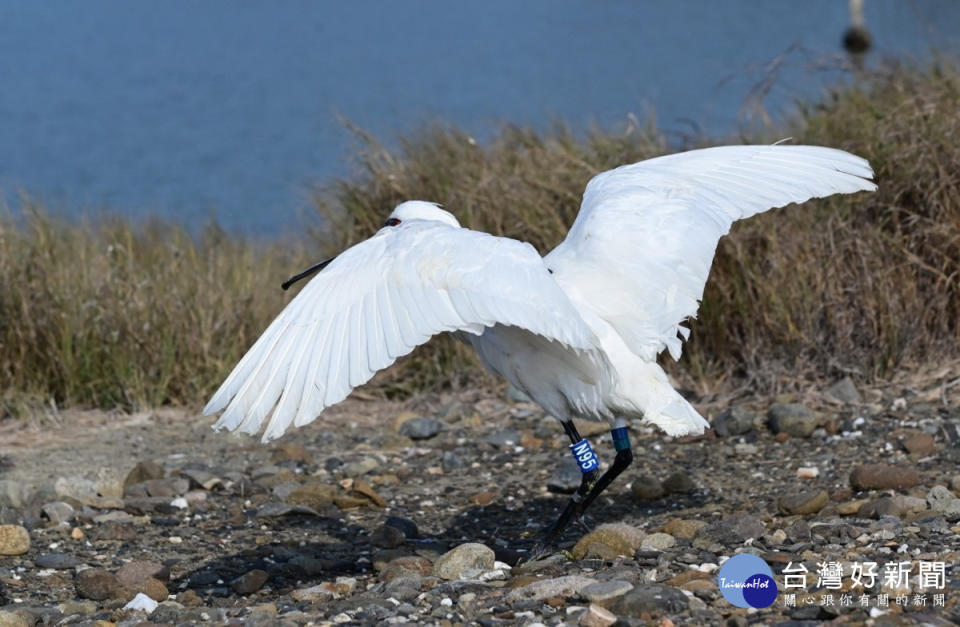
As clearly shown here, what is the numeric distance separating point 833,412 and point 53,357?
4415mm

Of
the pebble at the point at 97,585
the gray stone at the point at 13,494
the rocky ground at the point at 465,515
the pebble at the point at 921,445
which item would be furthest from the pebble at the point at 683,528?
the gray stone at the point at 13,494

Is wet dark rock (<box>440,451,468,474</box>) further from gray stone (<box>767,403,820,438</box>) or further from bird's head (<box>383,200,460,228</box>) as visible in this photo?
bird's head (<box>383,200,460,228</box>)

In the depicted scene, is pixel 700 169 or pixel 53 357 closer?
pixel 700 169

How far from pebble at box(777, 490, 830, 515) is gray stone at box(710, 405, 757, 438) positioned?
147cm

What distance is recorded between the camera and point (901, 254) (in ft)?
24.0

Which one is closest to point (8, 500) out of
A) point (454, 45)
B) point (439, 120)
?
point (439, 120)

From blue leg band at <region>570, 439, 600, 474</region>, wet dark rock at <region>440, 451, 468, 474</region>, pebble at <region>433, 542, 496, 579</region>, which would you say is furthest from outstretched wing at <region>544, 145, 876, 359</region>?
wet dark rock at <region>440, 451, 468, 474</region>

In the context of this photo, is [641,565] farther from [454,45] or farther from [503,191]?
[454,45]

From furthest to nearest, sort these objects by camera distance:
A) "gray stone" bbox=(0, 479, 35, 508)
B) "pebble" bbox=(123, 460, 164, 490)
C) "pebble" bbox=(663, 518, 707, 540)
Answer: "pebble" bbox=(123, 460, 164, 490) < "gray stone" bbox=(0, 479, 35, 508) < "pebble" bbox=(663, 518, 707, 540)

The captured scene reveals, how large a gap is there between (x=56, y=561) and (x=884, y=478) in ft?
11.1

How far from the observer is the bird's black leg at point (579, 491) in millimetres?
5070

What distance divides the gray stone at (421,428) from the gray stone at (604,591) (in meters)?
3.14

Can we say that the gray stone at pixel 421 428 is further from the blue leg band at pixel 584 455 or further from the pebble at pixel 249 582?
the pebble at pixel 249 582

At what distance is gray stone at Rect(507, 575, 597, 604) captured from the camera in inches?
165
